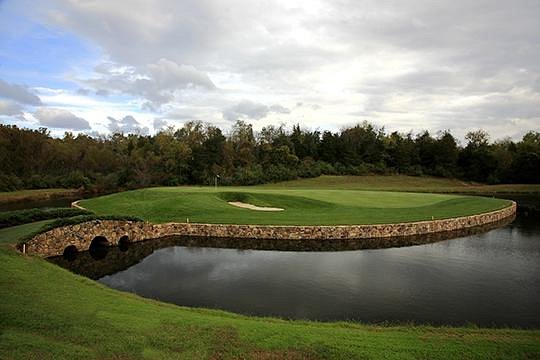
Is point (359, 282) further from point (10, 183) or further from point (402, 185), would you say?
point (10, 183)

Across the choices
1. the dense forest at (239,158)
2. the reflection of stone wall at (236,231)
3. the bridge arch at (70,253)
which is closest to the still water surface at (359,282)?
the reflection of stone wall at (236,231)

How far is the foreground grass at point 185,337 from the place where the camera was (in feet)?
24.9

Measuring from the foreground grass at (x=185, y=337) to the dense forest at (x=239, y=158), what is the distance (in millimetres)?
54640

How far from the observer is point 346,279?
17.0 m

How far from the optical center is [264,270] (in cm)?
1866

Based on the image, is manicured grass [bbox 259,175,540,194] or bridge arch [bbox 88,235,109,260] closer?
bridge arch [bbox 88,235,109,260]

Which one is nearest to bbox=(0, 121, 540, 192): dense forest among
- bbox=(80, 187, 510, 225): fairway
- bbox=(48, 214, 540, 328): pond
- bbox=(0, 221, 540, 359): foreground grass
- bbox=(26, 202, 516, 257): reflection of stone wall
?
bbox=(80, 187, 510, 225): fairway

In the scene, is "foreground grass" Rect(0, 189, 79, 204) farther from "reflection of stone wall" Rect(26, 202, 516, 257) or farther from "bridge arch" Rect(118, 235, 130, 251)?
"reflection of stone wall" Rect(26, 202, 516, 257)

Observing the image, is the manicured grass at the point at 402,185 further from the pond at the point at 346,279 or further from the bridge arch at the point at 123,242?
the pond at the point at 346,279

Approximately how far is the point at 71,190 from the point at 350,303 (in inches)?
2242

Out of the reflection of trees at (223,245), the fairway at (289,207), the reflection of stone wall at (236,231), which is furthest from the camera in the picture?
the fairway at (289,207)

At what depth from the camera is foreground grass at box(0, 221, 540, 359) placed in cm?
758

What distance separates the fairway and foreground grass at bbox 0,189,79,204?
2158 cm

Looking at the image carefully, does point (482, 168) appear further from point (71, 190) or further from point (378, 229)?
point (71, 190)
